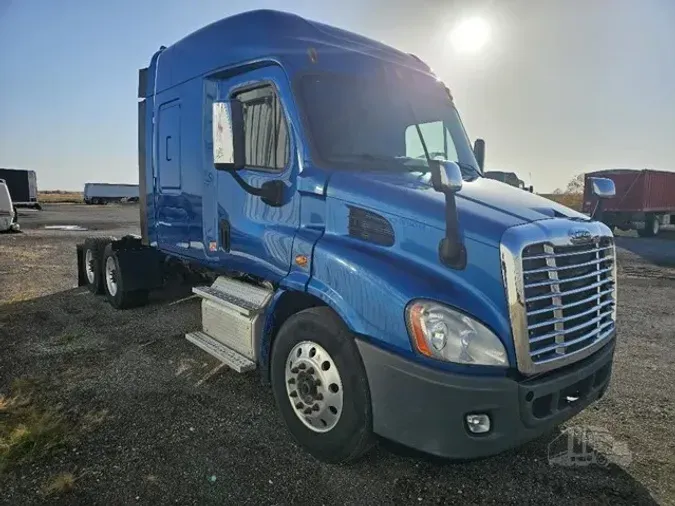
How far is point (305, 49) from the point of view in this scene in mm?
3988

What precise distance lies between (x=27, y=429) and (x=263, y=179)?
2610 mm

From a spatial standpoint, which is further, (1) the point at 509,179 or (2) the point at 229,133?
(1) the point at 509,179

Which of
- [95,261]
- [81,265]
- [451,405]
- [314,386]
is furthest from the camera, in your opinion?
[81,265]

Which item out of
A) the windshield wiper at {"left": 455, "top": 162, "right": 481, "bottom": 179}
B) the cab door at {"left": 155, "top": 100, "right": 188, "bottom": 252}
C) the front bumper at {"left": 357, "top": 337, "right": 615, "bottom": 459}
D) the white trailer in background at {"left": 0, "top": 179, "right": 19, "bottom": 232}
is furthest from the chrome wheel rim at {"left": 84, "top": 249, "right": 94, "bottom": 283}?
the white trailer in background at {"left": 0, "top": 179, "right": 19, "bottom": 232}

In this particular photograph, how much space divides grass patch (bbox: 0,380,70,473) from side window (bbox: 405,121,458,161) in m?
3.44

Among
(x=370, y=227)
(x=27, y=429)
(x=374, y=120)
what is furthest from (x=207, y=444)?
(x=374, y=120)

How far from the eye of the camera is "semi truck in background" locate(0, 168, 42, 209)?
33469 millimetres

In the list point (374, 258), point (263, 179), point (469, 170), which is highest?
point (469, 170)

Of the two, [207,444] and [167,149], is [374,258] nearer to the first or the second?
[207,444]

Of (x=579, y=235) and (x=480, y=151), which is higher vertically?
(x=480, y=151)

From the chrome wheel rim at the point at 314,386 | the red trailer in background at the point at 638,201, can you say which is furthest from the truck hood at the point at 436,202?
the red trailer in background at the point at 638,201

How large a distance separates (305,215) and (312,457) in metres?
1.74

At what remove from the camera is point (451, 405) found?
2.74 metres

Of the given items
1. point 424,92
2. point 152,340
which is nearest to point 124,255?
point 152,340
